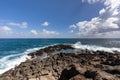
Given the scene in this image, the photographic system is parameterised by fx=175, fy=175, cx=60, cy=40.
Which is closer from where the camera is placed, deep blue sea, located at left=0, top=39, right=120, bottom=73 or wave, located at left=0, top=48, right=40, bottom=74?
wave, located at left=0, top=48, right=40, bottom=74

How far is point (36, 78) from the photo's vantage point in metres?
17.2

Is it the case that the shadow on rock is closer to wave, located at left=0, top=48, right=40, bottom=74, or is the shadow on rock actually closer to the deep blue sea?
wave, located at left=0, top=48, right=40, bottom=74

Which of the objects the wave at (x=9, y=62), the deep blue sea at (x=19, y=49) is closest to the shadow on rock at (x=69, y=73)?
the wave at (x=9, y=62)

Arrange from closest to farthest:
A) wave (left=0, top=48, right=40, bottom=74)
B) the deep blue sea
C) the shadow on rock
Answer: the shadow on rock
wave (left=0, top=48, right=40, bottom=74)
the deep blue sea

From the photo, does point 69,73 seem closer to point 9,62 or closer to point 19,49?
point 9,62

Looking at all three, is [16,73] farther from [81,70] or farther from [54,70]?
[81,70]

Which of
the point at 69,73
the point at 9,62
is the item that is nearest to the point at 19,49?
the point at 9,62

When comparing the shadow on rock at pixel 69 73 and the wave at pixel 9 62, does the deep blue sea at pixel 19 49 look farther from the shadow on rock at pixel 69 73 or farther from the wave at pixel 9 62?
the shadow on rock at pixel 69 73

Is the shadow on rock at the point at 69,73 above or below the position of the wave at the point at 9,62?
above

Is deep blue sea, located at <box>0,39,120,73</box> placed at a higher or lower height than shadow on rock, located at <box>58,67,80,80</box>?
lower

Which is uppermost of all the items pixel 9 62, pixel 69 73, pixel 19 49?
pixel 69 73

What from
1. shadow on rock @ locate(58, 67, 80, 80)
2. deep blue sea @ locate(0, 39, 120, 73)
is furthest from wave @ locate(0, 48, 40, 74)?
shadow on rock @ locate(58, 67, 80, 80)

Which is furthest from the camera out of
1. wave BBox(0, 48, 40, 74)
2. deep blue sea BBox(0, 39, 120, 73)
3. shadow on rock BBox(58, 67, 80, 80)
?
deep blue sea BBox(0, 39, 120, 73)

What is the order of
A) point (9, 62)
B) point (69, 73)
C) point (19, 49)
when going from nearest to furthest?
point (69, 73) < point (9, 62) < point (19, 49)
